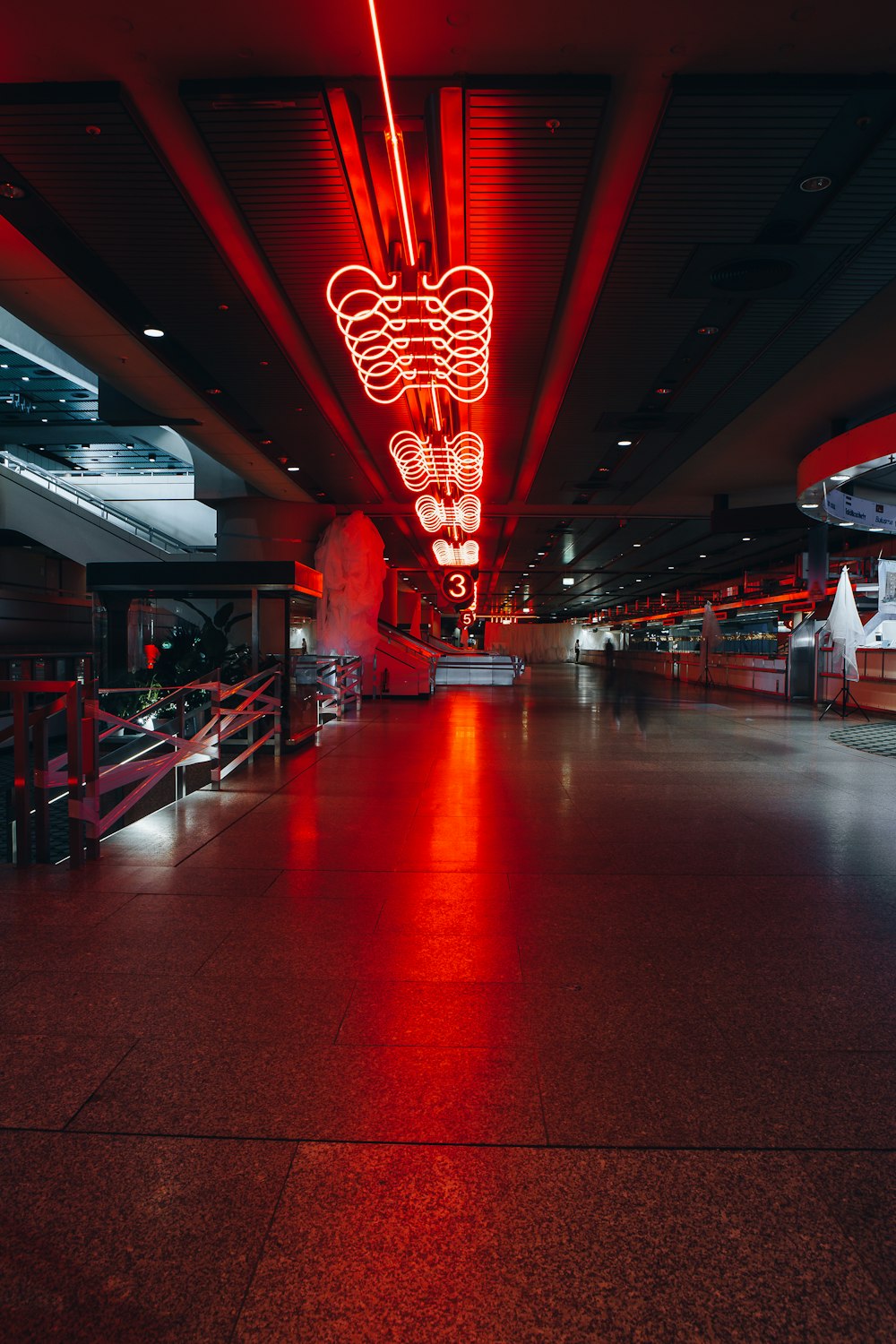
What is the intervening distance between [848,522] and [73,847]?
503 inches

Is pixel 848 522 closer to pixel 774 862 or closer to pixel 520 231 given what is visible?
pixel 520 231

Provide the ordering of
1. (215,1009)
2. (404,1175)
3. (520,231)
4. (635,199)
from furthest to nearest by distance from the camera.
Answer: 1. (520,231)
2. (635,199)
3. (215,1009)
4. (404,1175)

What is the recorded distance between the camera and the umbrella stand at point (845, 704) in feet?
46.7

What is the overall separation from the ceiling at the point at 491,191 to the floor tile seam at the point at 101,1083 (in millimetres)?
5207

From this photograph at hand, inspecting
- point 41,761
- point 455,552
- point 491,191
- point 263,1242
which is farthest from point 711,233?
point 455,552

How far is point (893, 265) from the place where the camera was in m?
6.63

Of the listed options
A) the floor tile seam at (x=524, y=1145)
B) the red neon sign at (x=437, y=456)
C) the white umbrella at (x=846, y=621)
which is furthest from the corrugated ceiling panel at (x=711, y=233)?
the floor tile seam at (x=524, y=1145)

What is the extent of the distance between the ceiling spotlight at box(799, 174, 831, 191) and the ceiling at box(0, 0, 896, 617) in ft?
0.06

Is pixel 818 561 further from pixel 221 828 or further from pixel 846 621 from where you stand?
pixel 221 828

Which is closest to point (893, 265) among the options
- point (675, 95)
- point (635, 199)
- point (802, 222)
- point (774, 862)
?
point (802, 222)

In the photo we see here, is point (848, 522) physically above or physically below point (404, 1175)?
above

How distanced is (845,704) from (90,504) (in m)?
19.7

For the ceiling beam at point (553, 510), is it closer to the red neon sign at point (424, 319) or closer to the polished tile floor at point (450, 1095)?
the red neon sign at point (424, 319)

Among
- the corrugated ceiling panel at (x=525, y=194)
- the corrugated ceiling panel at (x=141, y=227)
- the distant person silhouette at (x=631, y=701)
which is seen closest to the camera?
the corrugated ceiling panel at (x=525, y=194)
